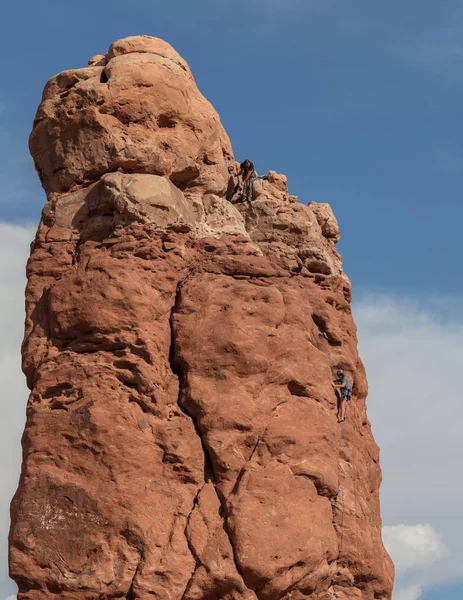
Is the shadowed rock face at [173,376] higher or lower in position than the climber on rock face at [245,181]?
lower

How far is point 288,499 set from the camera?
1656cm

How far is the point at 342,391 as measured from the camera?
18.8 m

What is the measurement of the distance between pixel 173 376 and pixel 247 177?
16.4ft

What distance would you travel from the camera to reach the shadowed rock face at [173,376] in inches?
627

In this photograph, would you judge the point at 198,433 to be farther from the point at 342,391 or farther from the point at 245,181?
the point at 245,181

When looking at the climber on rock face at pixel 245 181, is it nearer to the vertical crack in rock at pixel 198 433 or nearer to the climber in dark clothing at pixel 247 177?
the climber in dark clothing at pixel 247 177

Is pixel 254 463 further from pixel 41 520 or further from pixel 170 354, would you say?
pixel 41 520

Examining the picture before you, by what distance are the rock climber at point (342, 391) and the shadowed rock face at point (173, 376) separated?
268mm

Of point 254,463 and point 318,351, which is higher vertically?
point 318,351

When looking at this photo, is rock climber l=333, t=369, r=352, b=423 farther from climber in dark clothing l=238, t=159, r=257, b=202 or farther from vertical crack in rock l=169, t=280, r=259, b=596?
climber in dark clothing l=238, t=159, r=257, b=202

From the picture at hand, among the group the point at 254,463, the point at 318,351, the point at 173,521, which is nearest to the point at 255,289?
the point at 318,351

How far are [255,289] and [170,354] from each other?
1.74 m

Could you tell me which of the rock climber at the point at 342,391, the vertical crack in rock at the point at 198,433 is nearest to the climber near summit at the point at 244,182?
the vertical crack in rock at the point at 198,433

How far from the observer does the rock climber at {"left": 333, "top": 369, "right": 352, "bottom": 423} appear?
18578mm
